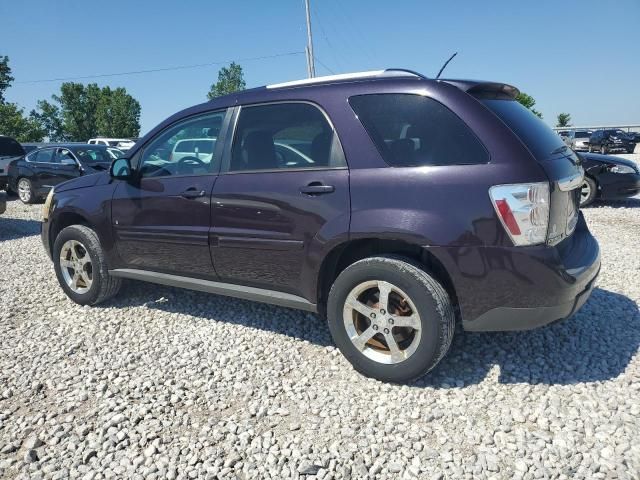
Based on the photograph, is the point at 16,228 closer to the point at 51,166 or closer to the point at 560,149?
the point at 51,166

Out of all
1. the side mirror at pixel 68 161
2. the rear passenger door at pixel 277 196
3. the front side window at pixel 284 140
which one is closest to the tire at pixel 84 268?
the rear passenger door at pixel 277 196

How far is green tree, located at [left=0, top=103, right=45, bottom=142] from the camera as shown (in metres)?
43.8

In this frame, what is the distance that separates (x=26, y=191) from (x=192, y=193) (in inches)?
429

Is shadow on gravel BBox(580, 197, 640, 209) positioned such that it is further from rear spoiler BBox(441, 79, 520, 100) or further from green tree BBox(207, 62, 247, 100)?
green tree BBox(207, 62, 247, 100)

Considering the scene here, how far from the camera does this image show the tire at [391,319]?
2.59 m

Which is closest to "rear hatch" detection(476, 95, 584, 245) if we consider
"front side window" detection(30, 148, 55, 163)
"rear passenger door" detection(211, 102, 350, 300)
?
"rear passenger door" detection(211, 102, 350, 300)

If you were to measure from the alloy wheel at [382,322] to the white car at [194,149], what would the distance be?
160cm

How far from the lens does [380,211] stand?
2652 mm

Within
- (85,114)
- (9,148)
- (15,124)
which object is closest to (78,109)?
(85,114)

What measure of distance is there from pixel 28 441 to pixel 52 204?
272cm

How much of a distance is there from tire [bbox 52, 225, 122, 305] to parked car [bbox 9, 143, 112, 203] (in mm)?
6698

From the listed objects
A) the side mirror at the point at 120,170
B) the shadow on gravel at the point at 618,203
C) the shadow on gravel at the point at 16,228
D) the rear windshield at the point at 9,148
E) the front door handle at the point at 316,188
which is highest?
the rear windshield at the point at 9,148

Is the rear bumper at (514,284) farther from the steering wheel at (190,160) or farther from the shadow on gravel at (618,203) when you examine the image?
the shadow on gravel at (618,203)

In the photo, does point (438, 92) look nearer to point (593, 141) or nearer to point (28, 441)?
point (28, 441)
